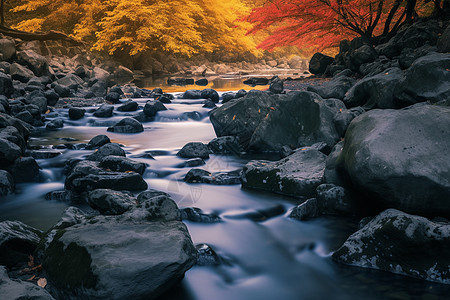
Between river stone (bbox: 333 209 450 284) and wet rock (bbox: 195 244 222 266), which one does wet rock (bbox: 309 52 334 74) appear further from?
wet rock (bbox: 195 244 222 266)

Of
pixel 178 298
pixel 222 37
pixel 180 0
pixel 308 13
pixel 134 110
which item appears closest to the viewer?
pixel 178 298

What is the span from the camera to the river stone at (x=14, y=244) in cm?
246

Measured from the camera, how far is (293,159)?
4.39m

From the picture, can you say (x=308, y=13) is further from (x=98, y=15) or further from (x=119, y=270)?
(x=98, y=15)

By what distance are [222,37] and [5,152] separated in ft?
86.8

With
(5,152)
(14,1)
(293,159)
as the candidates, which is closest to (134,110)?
(5,152)

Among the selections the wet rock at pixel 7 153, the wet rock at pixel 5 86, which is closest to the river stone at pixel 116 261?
the wet rock at pixel 7 153

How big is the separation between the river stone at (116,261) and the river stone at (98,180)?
1566mm

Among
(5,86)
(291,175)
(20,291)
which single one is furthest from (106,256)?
(5,86)

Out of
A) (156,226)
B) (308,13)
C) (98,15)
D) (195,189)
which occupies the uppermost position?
(98,15)

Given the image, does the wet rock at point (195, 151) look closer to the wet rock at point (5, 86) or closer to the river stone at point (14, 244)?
the river stone at point (14, 244)

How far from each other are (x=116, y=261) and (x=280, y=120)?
4.35 m

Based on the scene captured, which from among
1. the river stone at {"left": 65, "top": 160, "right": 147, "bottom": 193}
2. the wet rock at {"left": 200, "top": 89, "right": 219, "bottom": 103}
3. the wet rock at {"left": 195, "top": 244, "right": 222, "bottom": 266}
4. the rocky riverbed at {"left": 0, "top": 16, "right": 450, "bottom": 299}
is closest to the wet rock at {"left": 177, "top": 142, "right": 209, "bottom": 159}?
the rocky riverbed at {"left": 0, "top": 16, "right": 450, "bottom": 299}

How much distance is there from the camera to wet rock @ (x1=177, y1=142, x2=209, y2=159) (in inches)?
228
